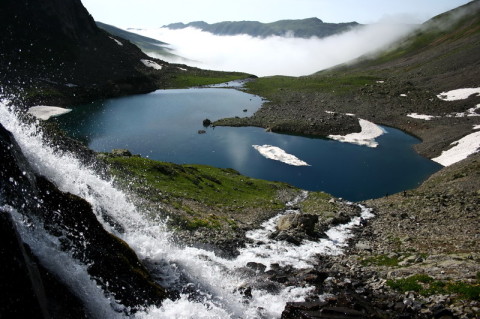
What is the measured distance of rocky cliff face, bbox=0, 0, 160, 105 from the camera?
128m

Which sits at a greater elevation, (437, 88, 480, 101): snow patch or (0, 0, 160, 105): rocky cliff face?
(0, 0, 160, 105): rocky cliff face

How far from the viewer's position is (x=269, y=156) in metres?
79.6

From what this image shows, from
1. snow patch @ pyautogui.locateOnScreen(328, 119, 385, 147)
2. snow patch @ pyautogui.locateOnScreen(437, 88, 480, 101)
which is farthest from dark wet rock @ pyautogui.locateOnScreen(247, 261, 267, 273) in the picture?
snow patch @ pyautogui.locateOnScreen(437, 88, 480, 101)

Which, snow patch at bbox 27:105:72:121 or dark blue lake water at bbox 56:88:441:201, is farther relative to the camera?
snow patch at bbox 27:105:72:121

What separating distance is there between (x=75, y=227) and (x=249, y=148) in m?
70.9

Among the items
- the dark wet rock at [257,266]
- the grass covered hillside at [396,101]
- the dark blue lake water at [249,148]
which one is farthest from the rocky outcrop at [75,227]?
the grass covered hillside at [396,101]

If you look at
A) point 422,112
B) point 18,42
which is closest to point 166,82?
point 18,42

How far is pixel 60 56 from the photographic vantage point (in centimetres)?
14875

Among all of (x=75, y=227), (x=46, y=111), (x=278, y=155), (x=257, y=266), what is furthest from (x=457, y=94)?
(x=46, y=111)

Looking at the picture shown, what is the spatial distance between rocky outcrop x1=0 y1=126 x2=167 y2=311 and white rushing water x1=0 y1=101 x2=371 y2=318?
0.61 meters

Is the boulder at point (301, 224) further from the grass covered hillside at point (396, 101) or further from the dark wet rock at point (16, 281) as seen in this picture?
the grass covered hillside at point (396, 101)

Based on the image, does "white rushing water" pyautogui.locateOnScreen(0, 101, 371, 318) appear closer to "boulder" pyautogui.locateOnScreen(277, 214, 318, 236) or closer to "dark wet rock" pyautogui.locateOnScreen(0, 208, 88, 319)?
"boulder" pyautogui.locateOnScreen(277, 214, 318, 236)

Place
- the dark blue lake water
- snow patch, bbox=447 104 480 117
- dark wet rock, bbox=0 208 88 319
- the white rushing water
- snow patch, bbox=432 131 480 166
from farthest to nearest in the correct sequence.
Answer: snow patch, bbox=447 104 480 117
snow patch, bbox=432 131 480 166
the dark blue lake water
the white rushing water
dark wet rock, bbox=0 208 88 319

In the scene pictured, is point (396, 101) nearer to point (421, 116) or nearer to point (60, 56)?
point (421, 116)
